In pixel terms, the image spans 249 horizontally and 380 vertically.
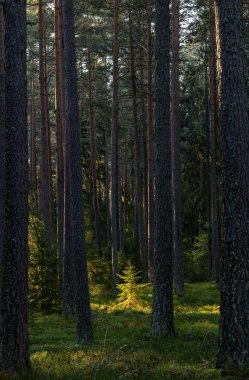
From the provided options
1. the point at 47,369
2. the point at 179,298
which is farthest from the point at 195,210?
the point at 47,369

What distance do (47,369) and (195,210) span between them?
25.5 metres

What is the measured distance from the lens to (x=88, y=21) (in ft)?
94.4

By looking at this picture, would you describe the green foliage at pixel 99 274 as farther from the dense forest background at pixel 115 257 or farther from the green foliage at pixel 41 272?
the green foliage at pixel 41 272

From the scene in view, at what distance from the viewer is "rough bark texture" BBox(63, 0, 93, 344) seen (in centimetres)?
1131

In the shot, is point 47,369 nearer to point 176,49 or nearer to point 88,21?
point 176,49

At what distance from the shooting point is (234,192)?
7.37 meters

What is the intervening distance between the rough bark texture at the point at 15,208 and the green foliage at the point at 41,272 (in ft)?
32.1

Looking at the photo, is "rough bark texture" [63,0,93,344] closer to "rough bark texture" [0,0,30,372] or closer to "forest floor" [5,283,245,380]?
"forest floor" [5,283,245,380]

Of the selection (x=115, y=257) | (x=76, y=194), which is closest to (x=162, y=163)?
(x=76, y=194)

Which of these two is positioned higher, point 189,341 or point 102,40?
point 102,40

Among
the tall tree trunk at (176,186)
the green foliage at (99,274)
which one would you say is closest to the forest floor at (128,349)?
the tall tree trunk at (176,186)

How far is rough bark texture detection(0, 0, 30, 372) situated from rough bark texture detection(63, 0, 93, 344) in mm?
3186

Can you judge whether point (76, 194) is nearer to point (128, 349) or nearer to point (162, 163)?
point (162, 163)

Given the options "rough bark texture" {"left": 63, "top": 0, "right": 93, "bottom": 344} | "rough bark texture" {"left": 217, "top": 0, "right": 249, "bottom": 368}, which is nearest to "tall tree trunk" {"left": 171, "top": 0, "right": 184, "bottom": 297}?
"rough bark texture" {"left": 63, "top": 0, "right": 93, "bottom": 344}
